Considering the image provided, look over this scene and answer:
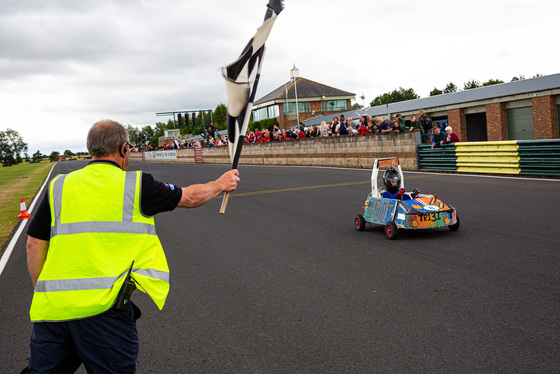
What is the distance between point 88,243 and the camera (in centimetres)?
260

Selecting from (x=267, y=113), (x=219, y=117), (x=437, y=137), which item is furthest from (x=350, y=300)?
(x=219, y=117)

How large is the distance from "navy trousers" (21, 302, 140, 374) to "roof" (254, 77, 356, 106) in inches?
2970

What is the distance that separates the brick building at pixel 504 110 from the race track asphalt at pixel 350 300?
85.9 ft

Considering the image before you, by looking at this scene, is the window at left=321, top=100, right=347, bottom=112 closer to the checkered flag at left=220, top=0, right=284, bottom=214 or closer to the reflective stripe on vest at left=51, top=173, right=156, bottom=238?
the checkered flag at left=220, top=0, right=284, bottom=214

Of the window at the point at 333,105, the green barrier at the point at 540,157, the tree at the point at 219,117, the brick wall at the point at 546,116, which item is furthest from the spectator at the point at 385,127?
the tree at the point at 219,117

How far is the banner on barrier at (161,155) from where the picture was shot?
57469mm

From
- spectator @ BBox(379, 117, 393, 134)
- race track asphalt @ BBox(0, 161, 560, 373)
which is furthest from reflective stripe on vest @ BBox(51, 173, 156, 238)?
spectator @ BBox(379, 117, 393, 134)

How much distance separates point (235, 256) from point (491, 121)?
3343 centimetres

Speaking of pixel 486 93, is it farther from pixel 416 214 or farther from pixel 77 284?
pixel 77 284

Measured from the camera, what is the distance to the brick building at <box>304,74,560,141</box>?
3262cm

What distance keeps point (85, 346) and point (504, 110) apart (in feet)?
125

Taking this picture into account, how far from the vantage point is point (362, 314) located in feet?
15.7

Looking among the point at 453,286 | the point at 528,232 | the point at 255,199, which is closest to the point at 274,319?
the point at 453,286

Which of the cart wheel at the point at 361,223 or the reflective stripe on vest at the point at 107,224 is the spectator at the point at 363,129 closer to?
the cart wheel at the point at 361,223
